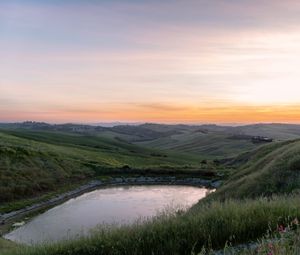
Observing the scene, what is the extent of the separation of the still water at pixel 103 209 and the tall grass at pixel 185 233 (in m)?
16.8

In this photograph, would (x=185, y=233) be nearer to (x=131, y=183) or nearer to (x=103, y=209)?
(x=103, y=209)

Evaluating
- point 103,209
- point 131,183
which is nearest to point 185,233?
point 103,209

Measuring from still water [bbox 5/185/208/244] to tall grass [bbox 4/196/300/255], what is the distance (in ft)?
55.0

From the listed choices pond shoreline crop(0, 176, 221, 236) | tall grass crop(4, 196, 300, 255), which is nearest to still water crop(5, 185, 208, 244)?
pond shoreline crop(0, 176, 221, 236)

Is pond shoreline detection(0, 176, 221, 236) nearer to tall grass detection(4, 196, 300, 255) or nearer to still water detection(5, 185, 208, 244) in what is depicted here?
still water detection(5, 185, 208, 244)

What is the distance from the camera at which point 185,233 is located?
8.67 meters

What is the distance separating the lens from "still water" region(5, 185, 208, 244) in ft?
107

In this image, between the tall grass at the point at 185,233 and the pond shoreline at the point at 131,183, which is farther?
the pond shoreline at the point at 131,183

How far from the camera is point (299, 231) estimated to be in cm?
721

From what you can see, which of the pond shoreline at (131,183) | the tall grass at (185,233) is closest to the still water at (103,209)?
the pond shoreline at (131,183)

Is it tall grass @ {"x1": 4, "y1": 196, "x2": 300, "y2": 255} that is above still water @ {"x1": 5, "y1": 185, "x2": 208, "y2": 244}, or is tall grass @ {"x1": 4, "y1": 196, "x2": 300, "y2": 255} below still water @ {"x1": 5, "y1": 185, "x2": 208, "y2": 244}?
above

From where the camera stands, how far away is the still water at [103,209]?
32631 mm

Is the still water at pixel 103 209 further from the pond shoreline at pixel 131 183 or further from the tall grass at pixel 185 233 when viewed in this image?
the tall grass at pixel 185 233

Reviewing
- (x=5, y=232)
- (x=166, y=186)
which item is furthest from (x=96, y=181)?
(x=5, y=232)
